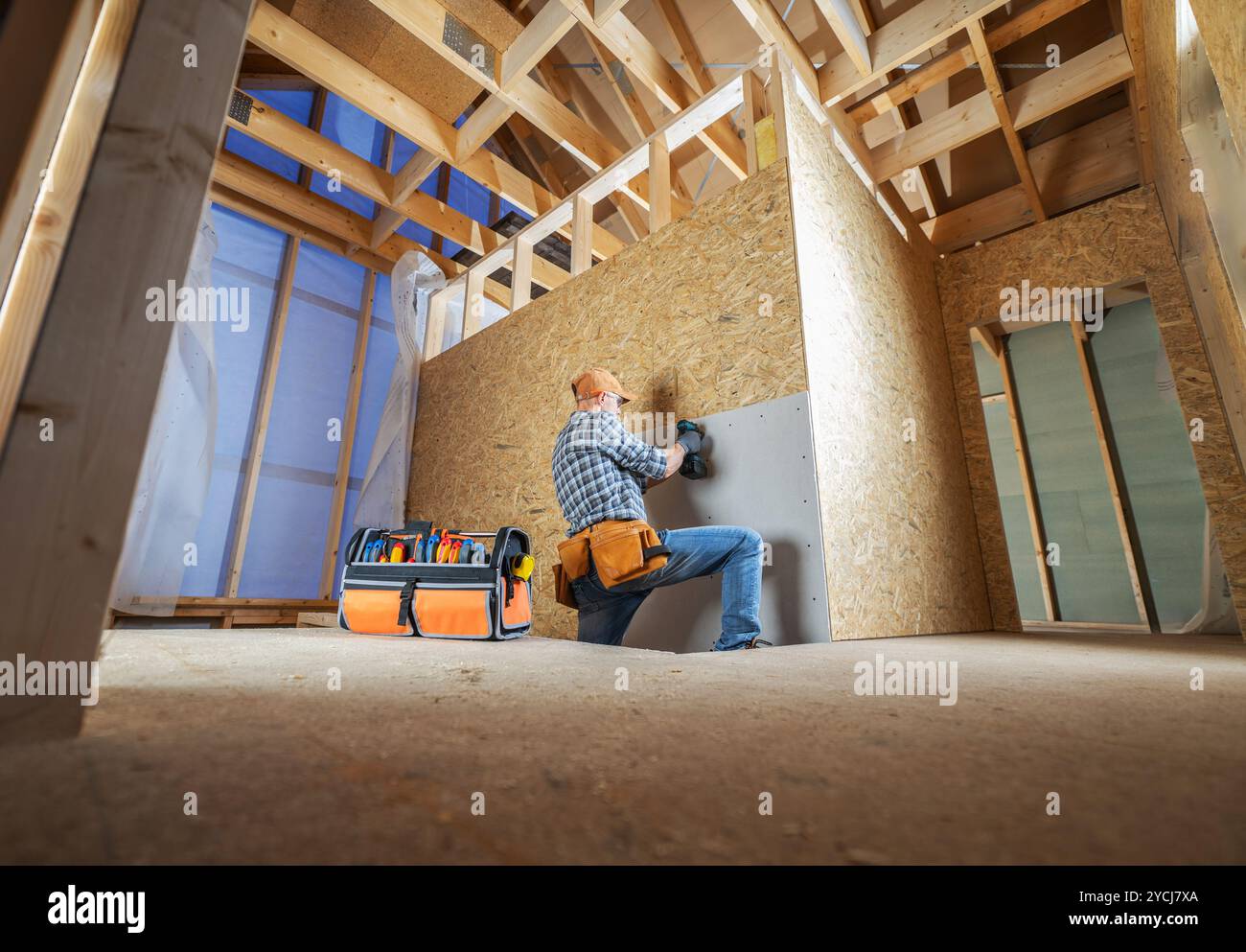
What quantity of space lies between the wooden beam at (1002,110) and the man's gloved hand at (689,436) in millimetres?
2651

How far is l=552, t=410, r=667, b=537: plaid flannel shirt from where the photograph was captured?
247cm

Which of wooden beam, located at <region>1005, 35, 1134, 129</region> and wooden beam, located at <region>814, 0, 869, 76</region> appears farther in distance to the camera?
A: wooden beam, located at <region>1005, 35, 1134, 129</region>

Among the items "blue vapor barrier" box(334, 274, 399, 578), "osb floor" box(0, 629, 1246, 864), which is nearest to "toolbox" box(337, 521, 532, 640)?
"osb floor" box(0, 629, 1246, 864)

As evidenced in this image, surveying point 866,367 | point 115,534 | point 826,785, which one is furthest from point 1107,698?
point 866,367

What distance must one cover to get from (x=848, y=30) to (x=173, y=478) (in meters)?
4.47

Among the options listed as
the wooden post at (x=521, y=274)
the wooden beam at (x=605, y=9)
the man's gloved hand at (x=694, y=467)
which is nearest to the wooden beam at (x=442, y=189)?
the wooden post at (x=521, y=274)

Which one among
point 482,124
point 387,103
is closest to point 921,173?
point 482,124

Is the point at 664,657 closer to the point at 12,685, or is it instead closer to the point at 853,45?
the point at 12,685

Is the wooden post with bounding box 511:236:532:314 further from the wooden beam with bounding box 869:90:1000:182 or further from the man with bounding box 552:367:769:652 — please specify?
the wooden beam with bounding box 869:90:1000:182

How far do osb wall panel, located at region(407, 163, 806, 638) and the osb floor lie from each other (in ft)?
6.20

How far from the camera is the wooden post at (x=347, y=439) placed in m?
4.97

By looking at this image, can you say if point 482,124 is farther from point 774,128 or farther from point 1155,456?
point 1155,456

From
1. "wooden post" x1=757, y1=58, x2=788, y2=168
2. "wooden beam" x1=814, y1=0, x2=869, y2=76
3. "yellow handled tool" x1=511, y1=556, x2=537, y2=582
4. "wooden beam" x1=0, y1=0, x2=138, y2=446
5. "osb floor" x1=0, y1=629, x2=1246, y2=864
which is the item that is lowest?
"osb floor" x1=0, y1=629, x2=1246, y2=864
